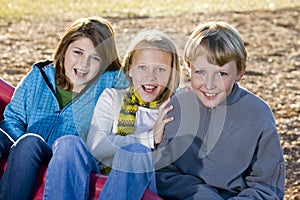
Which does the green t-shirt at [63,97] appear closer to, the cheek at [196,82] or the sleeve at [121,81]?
the sleeve at [121,81]

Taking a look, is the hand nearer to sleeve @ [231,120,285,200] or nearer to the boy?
the boy

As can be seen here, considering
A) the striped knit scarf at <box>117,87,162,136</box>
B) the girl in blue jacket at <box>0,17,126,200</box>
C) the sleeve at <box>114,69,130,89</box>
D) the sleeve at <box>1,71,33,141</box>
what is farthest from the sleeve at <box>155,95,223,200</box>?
the sleeve at <box>1,71,33,141</box>

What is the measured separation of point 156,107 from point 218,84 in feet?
1.07

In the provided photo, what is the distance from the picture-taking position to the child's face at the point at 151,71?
297 cm

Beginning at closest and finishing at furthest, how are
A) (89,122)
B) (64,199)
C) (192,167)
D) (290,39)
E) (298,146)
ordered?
(64,199)
(192,167)
(89,122)
(298,146)
(290,39)

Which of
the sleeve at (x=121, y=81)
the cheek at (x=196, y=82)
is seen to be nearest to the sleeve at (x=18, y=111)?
the sleeve at (x=121, y=81)

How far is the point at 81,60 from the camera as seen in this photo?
314cm

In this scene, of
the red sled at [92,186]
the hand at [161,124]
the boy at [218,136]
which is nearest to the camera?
the red sled at [92,186]


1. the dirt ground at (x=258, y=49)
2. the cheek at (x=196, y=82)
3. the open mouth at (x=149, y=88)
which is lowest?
the dirt ground at (x=258, y=49)

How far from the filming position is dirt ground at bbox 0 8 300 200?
16.1ft

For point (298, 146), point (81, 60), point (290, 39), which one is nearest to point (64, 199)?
point (81, 60)

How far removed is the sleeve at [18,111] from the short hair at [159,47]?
468mm

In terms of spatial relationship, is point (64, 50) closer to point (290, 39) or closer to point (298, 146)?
point (298, 146)

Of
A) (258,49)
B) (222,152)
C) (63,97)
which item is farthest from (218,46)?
(258,49)
